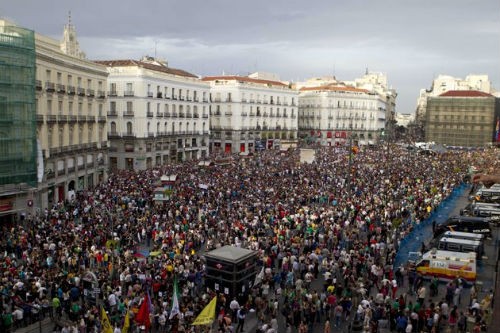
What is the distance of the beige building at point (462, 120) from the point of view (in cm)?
9769

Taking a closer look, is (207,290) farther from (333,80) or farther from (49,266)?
(333,80)

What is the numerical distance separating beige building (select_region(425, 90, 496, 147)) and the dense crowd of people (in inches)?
2450

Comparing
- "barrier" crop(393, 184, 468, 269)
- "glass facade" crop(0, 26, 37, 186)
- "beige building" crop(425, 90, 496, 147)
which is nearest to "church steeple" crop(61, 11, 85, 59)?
"glass facade" crop(0, 26, 37, 186)

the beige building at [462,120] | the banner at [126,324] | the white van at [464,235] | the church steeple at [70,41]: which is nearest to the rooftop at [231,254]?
the banner at [126,324]

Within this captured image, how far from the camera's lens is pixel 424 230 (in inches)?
1193

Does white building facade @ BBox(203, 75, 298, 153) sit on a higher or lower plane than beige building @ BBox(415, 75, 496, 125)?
lower

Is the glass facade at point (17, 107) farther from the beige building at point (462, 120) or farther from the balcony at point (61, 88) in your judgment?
the beige building at point (462, 120)

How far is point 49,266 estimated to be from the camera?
2083cm

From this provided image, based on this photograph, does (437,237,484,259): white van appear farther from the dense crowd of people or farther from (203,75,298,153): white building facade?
(203,75,298,153): white building facade

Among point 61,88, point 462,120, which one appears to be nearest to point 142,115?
point 61,88

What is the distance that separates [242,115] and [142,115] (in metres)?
27.5

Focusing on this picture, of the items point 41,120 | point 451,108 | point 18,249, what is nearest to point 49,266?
point 18,249

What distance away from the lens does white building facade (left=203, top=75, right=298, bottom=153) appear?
80938 mm

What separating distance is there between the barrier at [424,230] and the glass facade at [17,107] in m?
23.5
